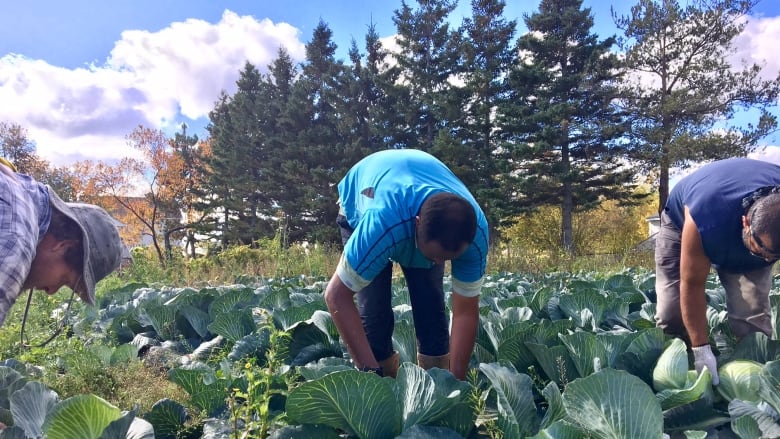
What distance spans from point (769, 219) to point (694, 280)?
44 cm

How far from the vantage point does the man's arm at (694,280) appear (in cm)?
236

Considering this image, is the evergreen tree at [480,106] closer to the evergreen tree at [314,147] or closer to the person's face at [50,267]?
the evergreen tree at [314,147]

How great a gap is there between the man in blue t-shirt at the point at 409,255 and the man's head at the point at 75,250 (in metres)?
0.91

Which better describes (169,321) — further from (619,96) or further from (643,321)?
(619,96)

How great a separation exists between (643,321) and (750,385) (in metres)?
1.09

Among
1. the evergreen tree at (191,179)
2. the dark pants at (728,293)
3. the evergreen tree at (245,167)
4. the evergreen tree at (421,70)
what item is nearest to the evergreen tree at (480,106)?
the evergreen tree at (421,70)

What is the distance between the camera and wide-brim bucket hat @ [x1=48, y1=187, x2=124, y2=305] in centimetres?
174

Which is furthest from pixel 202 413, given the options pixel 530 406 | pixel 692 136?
pixel 692 136

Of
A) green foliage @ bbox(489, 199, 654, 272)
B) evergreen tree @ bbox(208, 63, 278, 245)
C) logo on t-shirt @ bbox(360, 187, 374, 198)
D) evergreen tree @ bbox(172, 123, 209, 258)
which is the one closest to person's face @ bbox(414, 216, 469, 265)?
logo on t-shirt @ bbox(360, 187, 374, 198)

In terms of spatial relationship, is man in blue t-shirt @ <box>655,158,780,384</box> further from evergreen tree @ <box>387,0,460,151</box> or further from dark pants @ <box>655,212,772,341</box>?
evergreen tree @ <box>387,0,460,151</box>

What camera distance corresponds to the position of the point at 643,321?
3086 millimetres

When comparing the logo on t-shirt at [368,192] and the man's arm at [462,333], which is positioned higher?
the logo on t-shirt at [368,192]

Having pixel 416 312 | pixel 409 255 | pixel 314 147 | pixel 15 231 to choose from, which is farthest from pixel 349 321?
pixel 314 147

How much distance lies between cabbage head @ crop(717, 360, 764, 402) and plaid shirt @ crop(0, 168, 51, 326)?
2.55m
